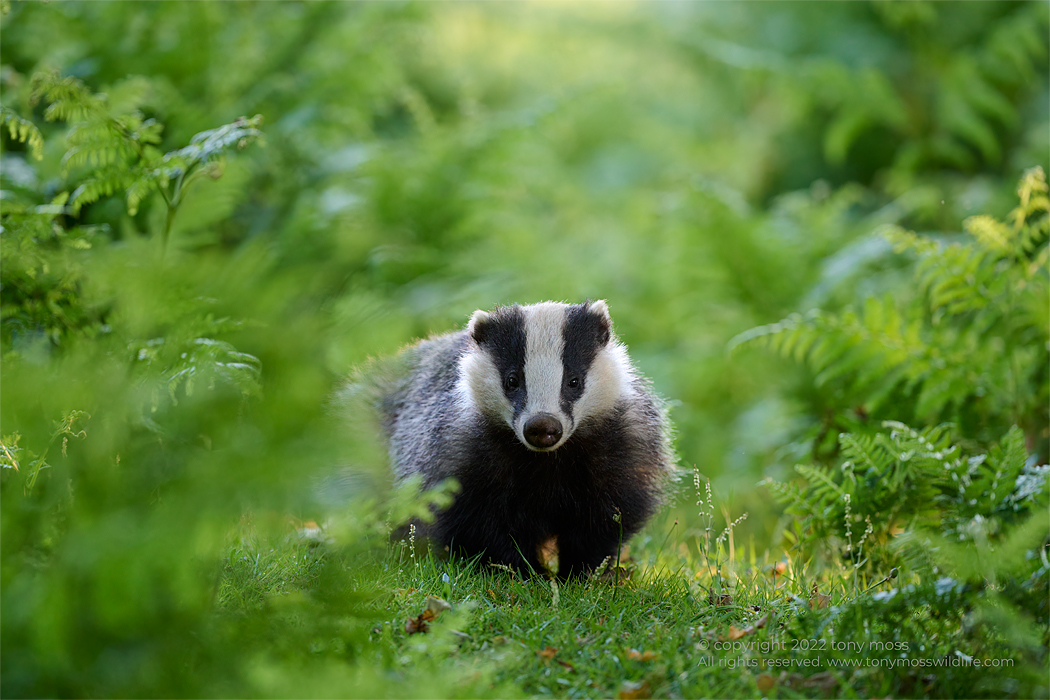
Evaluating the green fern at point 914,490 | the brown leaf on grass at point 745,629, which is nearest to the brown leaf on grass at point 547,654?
the brown leaf on grass at point 745,629

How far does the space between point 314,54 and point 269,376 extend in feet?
19.1

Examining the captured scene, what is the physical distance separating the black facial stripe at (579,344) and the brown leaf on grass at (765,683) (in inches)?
63.3

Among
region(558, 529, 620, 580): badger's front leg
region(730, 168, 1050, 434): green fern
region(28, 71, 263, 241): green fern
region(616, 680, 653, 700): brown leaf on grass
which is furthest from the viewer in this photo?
region(730, 168, 1050, 434): green fern

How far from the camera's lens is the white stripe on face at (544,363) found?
4.21 m

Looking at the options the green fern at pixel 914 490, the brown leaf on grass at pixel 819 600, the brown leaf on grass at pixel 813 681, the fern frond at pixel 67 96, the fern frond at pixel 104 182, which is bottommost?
the brown leaf on grass at pixel 819 600

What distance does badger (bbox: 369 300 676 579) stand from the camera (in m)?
4.41

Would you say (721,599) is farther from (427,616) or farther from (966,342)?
(966,342)

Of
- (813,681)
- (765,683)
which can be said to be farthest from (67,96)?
(813,681)

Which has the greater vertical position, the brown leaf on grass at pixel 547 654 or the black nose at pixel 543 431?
the black nose at pixel 543 431


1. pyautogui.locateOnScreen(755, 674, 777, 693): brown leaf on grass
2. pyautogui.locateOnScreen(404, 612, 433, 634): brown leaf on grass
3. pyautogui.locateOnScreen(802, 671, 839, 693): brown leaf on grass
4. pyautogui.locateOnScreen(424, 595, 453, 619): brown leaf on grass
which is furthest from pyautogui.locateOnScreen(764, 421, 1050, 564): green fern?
pyautogui.locateOnScreen(404, 612, 433, 634): brown leaf on grass

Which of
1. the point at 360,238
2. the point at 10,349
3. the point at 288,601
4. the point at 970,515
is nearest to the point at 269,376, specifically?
the point at 288,601

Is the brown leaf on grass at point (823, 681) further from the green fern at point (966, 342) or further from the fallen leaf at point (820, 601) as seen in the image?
the green fern at point (966, 342)

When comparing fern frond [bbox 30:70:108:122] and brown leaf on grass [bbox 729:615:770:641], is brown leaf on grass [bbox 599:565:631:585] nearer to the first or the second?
brown leaf on grass [bbox 729:615:770:641]

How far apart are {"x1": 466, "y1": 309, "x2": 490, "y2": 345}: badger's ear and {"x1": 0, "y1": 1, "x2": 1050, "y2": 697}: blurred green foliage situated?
0.63 m
